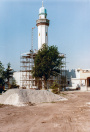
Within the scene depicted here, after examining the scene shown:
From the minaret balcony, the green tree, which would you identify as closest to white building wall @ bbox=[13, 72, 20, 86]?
the green tree

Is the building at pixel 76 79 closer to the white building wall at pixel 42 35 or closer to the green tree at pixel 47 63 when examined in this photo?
the green tree at pixel 47 63

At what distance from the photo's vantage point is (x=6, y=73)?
54062 mm

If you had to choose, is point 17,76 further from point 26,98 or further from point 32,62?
point 26,98

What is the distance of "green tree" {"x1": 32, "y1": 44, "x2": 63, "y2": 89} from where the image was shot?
4306cm

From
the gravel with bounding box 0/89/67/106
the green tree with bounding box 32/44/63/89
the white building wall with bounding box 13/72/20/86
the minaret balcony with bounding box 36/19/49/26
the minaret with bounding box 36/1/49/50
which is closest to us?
the gravel with bounding box 0/89/67/106

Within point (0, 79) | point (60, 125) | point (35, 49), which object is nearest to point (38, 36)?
point (35, 49)

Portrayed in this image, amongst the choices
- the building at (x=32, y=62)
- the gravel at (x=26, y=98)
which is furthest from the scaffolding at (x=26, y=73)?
the gravel at (x=26, y=98)

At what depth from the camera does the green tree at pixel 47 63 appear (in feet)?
141

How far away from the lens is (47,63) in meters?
43.1

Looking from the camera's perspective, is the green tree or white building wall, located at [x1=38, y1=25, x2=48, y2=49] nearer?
the green tree

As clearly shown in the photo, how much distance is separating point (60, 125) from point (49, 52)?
35.6 m

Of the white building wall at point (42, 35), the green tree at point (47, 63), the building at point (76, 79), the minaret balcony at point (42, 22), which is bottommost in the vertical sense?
the building at point (76, 79)

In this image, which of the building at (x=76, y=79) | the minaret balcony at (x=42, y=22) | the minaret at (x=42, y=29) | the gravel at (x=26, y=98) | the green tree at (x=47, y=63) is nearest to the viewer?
the gravel at (x=26, y=98)

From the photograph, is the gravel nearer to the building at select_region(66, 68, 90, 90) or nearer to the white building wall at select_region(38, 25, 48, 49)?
the building at select_region(66, 68, 90, 90)
